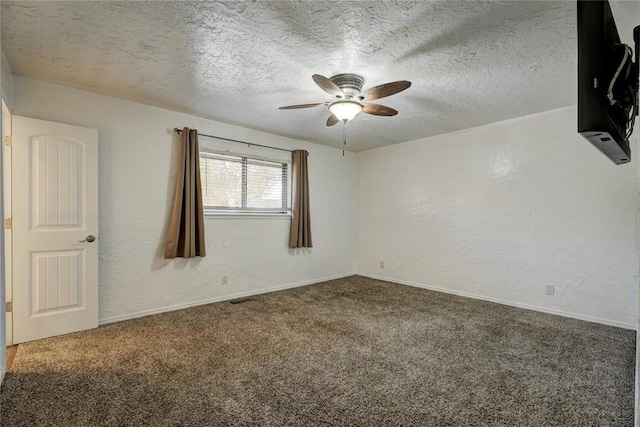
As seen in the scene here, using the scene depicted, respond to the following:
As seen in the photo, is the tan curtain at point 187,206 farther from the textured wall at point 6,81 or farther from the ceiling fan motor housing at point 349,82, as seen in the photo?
the ceiling fan motor housing at point 349,82

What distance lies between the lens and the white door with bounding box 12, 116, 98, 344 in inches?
109

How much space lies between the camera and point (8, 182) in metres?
2.72

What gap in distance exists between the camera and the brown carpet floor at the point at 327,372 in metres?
1.81

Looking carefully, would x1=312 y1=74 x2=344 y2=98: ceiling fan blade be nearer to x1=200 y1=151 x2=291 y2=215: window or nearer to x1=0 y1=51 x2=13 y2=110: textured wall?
x1=200 y1=151 x2=291 y2=215: window

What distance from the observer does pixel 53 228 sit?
292 centimetres

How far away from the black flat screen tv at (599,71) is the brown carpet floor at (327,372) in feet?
5.32

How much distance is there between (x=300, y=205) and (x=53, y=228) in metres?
2.97

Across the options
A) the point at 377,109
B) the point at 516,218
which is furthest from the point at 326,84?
the point at 516,218

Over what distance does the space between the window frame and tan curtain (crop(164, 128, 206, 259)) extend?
0.76 feet

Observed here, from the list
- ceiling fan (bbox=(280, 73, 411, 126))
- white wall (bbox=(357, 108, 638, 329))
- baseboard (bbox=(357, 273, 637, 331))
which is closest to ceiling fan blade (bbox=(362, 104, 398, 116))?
ceiling fan (bbox=(280, 73, 411, 126))

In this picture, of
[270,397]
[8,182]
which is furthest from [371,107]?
[8,182]

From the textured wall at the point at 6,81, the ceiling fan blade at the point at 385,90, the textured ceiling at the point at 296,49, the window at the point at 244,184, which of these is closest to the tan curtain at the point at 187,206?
the window at the point at 244,184

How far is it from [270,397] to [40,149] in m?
2.98

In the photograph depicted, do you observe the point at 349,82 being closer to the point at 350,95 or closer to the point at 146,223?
the point at 350,95
